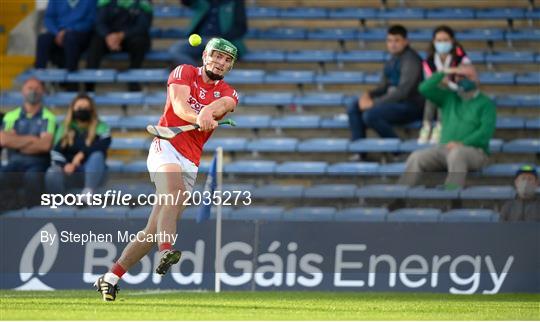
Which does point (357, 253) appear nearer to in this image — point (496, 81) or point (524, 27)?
point (496, 81)

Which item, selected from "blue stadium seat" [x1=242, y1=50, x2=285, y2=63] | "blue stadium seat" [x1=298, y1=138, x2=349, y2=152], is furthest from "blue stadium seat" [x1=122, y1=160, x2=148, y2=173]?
"blue stadium seat" [x1=242, y1=50, x2=285, y2=63]

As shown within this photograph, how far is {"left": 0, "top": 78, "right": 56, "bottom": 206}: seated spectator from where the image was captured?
1711cm

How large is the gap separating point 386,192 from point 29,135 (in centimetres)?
483

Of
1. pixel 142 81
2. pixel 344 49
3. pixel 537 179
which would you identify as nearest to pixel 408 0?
pixel 344 49

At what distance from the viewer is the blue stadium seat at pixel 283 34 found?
1992cm

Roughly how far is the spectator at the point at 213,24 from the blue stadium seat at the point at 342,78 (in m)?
1.16

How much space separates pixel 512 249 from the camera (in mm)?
14305

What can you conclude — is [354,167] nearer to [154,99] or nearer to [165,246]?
[154,99]

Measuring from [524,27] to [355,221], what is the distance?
642 cm

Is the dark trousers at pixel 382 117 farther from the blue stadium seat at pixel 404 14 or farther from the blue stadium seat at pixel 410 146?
the blue stadium seat at pixel 404 14

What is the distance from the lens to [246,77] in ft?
62.4

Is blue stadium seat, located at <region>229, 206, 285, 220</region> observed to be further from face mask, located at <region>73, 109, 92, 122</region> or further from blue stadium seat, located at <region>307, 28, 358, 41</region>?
blue stadium seat, located at <region>307, 28, 358, 41</region>
